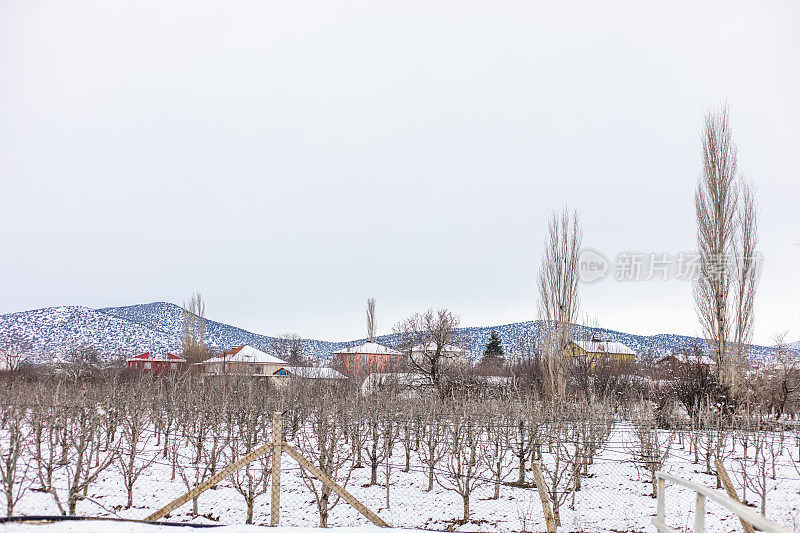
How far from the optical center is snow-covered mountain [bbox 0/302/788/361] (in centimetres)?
5178

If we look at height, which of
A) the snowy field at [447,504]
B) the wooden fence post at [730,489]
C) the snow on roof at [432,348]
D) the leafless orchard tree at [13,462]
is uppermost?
the snow on roof at [432,348]

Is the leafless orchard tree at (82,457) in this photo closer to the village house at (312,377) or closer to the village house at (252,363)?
the village house at (312,377)

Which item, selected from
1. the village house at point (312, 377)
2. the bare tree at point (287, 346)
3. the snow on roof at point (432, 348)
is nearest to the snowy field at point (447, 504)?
the snow on roof at point (432, 348)

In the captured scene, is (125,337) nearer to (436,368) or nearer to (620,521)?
(436,368)

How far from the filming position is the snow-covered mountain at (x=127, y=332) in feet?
170

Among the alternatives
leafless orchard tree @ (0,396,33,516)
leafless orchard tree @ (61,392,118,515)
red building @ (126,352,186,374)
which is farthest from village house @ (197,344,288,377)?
leafless orchard tree @ (0,396,33,516)

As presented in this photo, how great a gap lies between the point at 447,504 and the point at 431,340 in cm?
1562

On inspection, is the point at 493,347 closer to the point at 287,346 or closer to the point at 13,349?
the point at 287,346

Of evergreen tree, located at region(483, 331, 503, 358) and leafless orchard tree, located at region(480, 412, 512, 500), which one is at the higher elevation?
evergreen tree, located at region(483, 331, 503, 358)

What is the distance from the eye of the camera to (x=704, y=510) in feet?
13.6

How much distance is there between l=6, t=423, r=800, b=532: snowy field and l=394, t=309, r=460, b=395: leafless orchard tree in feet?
40.9

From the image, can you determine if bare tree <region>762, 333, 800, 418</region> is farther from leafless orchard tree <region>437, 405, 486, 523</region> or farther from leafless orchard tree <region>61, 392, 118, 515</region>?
leafless orchard tree <region>61, 392, 118, 515</region>

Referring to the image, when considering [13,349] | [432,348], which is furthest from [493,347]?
[13,349]

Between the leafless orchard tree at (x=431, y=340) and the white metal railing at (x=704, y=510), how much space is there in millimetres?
20492
